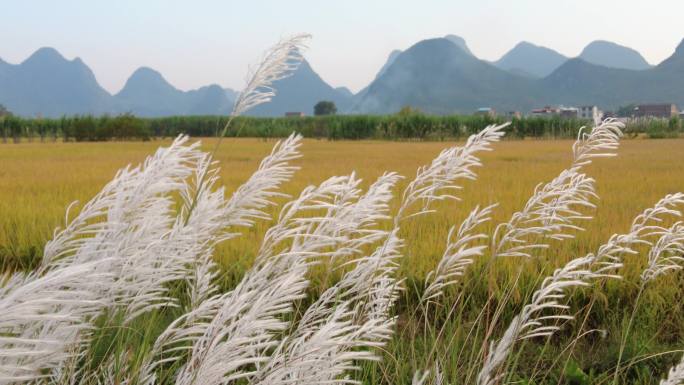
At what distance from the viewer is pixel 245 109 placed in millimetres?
1668

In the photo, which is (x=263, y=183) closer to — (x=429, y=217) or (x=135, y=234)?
(x=135, y=234)

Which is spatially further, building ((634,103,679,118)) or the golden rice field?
building ((634,103,679,118))

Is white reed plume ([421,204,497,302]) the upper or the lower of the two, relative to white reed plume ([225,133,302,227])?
lower

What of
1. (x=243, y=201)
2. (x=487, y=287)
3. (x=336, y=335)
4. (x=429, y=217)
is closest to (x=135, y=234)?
(x=243, y=201)

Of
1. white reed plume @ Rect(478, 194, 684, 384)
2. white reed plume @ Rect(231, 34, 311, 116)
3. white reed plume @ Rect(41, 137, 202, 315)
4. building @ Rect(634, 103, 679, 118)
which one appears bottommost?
white reed plume @ Rect(478, 194, 684, 384)

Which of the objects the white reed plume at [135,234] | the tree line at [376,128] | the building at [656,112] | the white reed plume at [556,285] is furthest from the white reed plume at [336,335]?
the tree line at [376,128]

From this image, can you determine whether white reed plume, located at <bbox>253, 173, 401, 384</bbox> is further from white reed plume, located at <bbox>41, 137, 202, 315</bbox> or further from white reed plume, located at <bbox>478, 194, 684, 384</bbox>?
white reed plume, located at <bbox>41, 137, 202, 315</bbox>

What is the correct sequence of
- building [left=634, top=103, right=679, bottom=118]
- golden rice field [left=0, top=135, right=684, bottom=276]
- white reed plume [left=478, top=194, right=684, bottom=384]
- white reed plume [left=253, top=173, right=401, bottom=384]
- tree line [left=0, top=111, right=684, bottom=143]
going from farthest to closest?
tree line [left=0, top=111, right=684, bottom=143]
building [left=634, top=103, right=679, bottom=118]
golden rice field [left=0, top=135, right=684, bottom=276]
white reed plume [left=478, top=194, right=684, bottom=384]
white reed plume [left=253, top=173, right=401, bottom=384]

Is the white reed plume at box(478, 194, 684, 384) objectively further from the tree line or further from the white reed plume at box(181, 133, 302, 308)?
the tree line

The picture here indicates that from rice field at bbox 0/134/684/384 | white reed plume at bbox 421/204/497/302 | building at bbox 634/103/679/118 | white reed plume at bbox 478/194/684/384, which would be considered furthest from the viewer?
building at bbox 634/103/679/118

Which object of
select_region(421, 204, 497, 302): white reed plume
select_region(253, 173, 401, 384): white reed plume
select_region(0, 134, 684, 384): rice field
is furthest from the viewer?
select_region(0, 134, 684, 384): rice field

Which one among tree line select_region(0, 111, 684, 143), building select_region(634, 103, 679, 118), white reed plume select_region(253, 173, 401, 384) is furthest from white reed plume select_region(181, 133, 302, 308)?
tree line select_region(0, 111, 684, 143)

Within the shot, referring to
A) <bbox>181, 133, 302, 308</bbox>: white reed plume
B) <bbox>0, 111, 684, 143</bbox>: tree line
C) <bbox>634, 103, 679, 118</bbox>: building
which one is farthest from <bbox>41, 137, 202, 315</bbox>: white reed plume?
<bbox>0, 111, 684, 143</bbox>: tree line

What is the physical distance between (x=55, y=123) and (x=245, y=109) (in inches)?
1585
